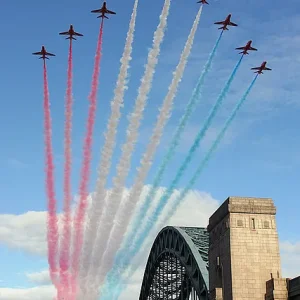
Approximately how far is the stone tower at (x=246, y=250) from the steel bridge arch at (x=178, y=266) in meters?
26.5

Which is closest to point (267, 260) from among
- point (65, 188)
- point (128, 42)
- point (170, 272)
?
point (65, 188)

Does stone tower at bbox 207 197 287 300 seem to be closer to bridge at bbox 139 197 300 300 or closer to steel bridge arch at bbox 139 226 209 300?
bridge at bbox 139 197 300 300

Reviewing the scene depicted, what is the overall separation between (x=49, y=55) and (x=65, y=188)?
2030 cm

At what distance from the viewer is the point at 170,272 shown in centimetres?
10869

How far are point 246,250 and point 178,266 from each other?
178 feet

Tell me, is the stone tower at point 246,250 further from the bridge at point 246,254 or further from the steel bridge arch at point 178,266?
the steel bridge arch at point 178,266

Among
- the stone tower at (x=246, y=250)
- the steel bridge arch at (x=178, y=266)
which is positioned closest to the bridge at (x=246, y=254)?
the stone tower at (x=246, y=250)

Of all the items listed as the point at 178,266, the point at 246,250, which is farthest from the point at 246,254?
the point at 178,266

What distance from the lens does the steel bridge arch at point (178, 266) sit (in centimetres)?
8644

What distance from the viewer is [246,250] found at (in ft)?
175

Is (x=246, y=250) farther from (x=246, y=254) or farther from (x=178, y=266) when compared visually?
(x=178, y=266)

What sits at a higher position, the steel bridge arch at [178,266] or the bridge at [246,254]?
the steel bridge arch at [178,266]

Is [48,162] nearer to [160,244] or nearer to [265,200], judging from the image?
[265,200]

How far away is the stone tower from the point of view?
52219 millimetres
